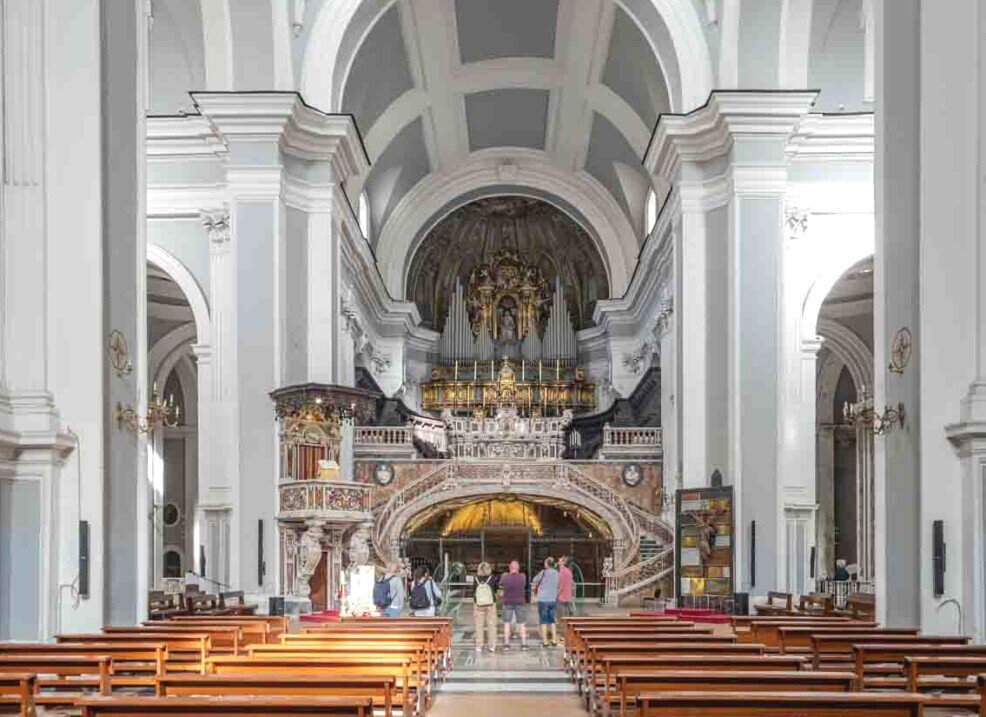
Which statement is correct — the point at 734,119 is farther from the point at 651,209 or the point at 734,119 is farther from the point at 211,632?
the point at 211,632

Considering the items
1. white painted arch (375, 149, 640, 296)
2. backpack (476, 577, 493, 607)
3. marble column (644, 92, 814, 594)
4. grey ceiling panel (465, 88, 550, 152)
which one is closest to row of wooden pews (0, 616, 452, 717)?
backpack (476, 577, 493, 607)

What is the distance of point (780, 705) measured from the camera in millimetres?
7301

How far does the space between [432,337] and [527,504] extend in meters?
12.5

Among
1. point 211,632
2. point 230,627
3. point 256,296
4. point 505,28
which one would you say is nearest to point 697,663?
point 211,632

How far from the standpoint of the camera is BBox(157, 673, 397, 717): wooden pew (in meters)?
8.32

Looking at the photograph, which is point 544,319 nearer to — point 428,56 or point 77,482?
point 428,56

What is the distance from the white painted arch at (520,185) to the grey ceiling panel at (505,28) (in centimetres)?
674

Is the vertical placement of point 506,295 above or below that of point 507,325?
above

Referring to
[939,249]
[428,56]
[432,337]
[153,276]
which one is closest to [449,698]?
[939,249]

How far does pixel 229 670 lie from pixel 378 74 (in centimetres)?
2468

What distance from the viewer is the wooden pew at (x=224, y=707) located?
22.7ft

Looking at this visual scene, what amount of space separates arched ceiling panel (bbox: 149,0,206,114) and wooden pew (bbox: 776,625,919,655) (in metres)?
17.1

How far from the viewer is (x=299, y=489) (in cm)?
2492

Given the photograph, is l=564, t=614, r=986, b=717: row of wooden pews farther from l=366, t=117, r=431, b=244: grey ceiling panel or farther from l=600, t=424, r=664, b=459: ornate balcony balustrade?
l=366, t=117, r=431, b=244: grey ceiling panel
